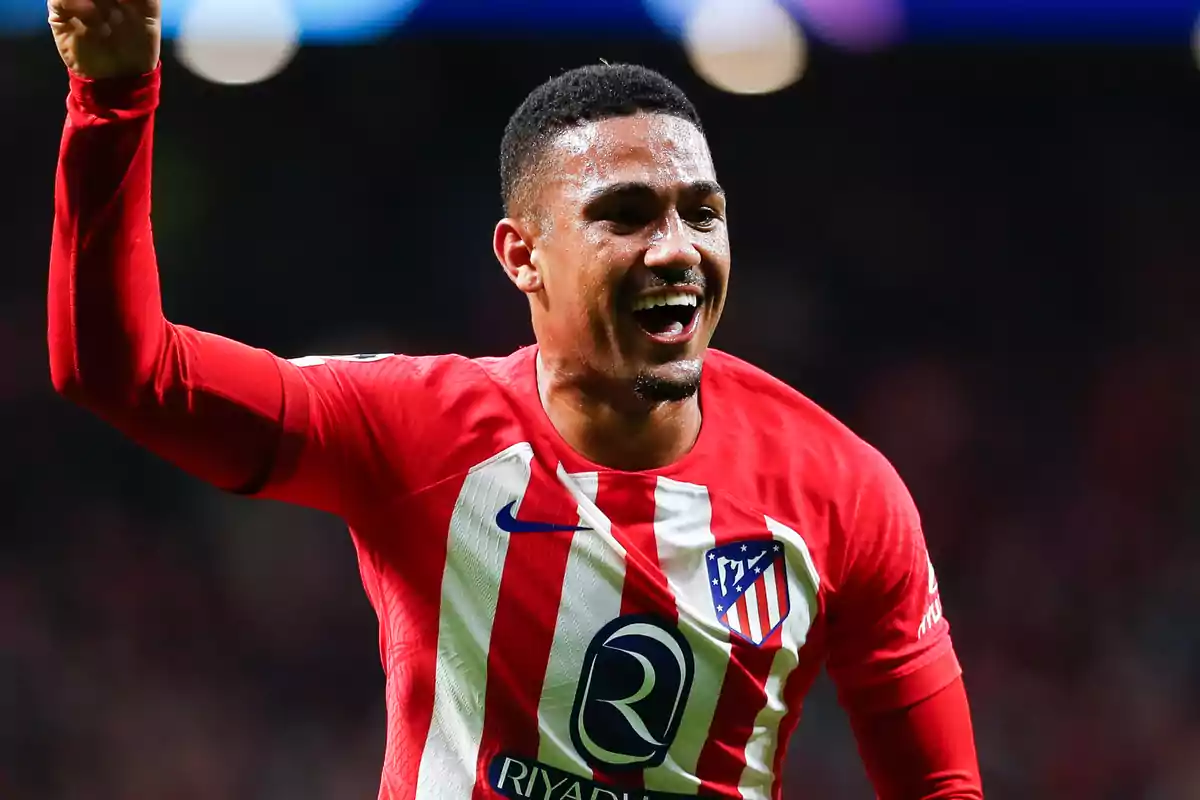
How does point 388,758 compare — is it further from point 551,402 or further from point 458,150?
point 458,150

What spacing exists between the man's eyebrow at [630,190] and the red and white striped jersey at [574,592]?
0.31m

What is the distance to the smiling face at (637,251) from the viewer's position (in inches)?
78.4

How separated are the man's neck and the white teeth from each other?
0.16 m

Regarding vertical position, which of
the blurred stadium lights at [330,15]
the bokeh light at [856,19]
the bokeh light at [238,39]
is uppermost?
the bokeh light at [856,19]

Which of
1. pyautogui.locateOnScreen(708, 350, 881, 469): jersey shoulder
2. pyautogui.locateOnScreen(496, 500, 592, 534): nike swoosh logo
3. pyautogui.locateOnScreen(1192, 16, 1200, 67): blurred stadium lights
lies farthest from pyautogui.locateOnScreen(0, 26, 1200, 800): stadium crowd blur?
pyautogui.locateOnScreen(496, 500, 592, 534): nike swoosh logo

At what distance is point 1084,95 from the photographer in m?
6.11

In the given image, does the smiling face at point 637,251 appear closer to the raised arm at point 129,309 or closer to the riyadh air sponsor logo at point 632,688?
the riyadh air sponsor logo at point 632,688

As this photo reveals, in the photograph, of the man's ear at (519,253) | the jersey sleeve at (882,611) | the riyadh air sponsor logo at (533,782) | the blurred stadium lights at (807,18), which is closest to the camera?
the riyadh air sponsor logo at (533,782)

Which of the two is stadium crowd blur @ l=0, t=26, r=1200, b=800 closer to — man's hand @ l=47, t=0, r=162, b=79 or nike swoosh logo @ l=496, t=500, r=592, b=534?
nike swoosh logo @ l=496, t=500, r=592, b=534

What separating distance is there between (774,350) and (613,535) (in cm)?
388

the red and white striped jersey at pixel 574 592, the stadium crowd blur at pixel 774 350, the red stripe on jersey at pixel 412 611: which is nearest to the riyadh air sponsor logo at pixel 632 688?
the red and white striped jersey at pixel 574 592

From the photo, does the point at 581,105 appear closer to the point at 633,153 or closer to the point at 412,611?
the point at 633,153

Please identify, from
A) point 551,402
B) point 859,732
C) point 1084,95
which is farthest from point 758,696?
point 1084,95

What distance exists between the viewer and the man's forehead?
6.58 ft
